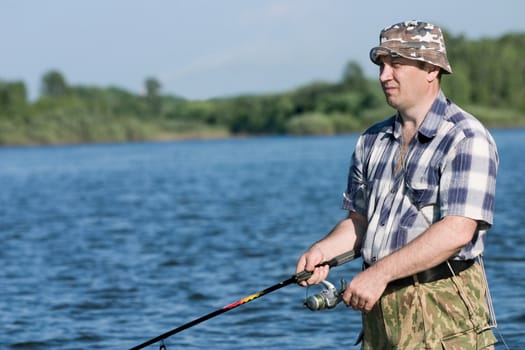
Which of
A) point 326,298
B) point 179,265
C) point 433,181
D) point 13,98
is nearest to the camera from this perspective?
point 433,181

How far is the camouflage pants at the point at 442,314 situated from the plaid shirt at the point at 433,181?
0.47 ft

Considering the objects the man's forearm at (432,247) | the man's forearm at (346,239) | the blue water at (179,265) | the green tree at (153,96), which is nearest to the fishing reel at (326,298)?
the man's forearm at (346,239)

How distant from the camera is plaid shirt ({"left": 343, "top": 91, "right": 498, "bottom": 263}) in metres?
3.98

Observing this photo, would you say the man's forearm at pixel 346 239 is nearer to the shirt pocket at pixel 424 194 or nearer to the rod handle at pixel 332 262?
the rod handle at pixel 332 262

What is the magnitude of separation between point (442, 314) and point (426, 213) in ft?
1.36

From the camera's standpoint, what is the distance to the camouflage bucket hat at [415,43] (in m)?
4.06

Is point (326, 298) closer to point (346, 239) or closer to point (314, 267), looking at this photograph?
point (314, 267)

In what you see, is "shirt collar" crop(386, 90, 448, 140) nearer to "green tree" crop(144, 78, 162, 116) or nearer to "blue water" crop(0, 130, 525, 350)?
"blue water" crop(0, 130, 525, 350)

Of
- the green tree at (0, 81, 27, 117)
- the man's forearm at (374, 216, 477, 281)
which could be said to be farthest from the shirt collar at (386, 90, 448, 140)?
the green tree at (0, 81, 27, 117)

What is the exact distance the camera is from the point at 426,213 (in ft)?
13.4

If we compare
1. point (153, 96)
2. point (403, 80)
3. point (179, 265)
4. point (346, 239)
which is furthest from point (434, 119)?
point (153, 96)

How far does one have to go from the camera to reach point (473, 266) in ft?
13.7

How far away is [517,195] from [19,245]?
46.7 ft

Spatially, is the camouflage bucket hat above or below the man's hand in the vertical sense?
above
